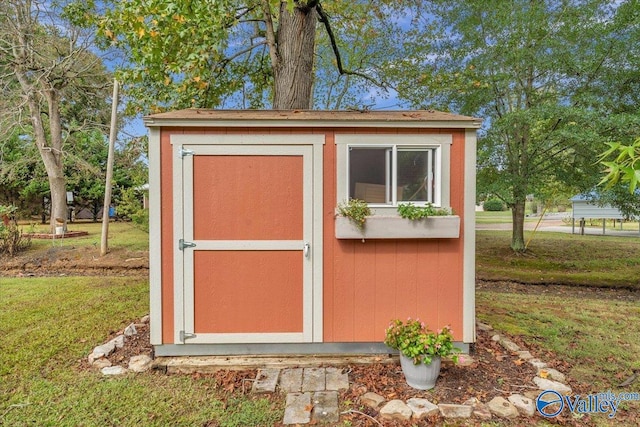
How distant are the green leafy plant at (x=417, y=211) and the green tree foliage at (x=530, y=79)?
4.18 metres

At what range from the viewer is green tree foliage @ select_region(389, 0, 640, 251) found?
5.64 metres

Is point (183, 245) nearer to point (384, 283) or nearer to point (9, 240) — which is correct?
point (384, 283)

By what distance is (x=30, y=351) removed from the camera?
3062 millimetres

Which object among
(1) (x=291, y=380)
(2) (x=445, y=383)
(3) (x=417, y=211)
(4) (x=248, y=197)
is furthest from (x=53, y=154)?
(2) (x=445, y=383)

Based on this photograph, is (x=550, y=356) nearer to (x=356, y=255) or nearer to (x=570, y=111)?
(x=356, y=255)

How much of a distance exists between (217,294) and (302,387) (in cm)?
103

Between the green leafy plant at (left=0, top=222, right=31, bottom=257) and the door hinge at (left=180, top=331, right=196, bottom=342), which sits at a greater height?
the green leafy plant at (left=0, top=222, right=31, bottom=257)

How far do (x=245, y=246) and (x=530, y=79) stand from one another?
7.36 meters

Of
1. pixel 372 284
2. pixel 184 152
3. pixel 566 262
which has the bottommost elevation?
pixel 566 262

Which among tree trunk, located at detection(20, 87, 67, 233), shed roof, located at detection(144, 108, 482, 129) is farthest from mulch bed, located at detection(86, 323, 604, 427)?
tree trunk, located at detection(20, 87, 67, 233)

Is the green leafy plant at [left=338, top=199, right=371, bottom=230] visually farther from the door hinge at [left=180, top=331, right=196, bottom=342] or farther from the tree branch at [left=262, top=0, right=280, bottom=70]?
the tree branch at [left=262, top=0, right=280, bottom=70]

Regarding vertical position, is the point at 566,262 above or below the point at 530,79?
below

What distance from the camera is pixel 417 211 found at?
2686mm

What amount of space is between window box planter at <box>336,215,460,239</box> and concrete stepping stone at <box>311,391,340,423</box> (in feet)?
3.87
